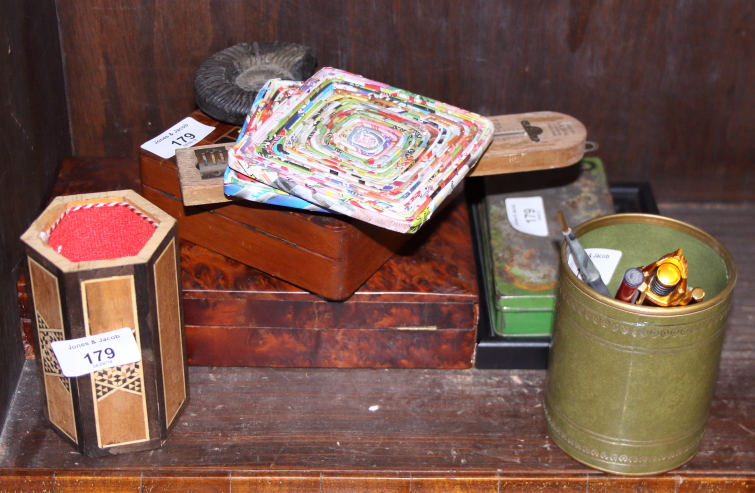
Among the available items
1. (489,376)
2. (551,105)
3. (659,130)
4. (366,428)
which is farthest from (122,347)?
(659,130)

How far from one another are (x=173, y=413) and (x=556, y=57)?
65 cm

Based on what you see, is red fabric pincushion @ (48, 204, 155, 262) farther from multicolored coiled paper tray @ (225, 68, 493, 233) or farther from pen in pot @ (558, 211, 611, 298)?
pen in pot @ (558, 211, 611, 298)

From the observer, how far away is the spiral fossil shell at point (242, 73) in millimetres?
936

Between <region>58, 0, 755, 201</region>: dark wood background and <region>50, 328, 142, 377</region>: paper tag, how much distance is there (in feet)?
1.47

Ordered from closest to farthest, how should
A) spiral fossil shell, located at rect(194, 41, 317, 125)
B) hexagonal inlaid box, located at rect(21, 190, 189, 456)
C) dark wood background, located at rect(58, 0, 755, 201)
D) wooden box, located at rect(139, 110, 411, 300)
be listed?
hexagonal inlaid box, located at rect(21, 190, 189, 456) → wooden box, located at rect(139, 110, 411, 300) → spiral fossil shell, located at rect(194, 41, 317, 125) → dark wood background, located at rect(58, 0, 755, 201)

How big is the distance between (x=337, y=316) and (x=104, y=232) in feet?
0.85

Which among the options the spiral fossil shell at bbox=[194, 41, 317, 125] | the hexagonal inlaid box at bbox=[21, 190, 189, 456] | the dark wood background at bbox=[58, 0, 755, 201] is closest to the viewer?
the hexagonal inlaid box at bbox=[21, 190, 189, 456]

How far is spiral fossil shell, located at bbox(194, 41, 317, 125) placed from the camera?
0.94 meters

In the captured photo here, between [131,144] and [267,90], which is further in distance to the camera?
[131,144]

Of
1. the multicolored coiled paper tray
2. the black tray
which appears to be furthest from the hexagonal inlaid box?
the black tray

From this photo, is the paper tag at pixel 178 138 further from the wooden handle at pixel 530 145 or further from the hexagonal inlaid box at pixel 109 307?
the wooden handle at pixel 530 145

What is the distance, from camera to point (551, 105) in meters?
1.12

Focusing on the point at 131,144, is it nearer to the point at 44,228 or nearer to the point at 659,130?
the point at 44,228

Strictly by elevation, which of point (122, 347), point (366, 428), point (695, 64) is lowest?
point (366, 428)
